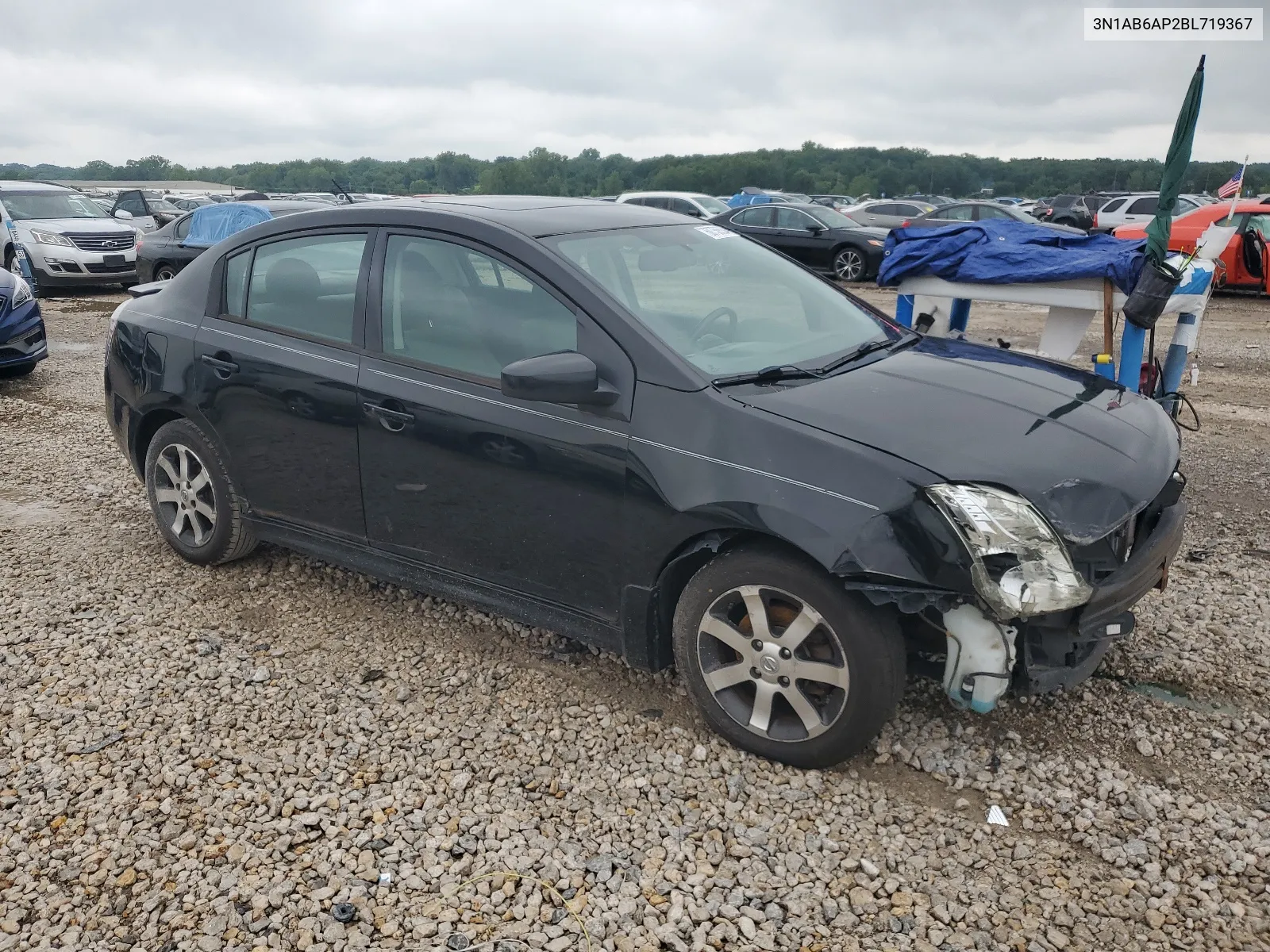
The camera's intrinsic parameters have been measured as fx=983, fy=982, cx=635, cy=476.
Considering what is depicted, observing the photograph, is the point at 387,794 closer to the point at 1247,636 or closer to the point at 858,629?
the point at 858,629

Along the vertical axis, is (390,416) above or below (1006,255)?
below

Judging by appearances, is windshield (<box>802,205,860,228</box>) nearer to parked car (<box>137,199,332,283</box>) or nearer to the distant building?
parked car (<box>137,199,332,283</box>)

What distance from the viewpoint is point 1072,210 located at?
102ft

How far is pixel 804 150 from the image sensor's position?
8738cm

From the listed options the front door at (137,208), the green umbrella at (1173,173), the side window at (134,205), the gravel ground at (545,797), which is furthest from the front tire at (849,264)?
the side window at (134,205)

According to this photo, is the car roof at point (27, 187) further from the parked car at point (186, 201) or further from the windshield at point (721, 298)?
the windshield at point (721, 298)

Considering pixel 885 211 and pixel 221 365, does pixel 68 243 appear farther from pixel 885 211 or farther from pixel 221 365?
pixel 885 211

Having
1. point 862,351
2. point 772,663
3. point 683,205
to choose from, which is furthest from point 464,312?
point 683,205

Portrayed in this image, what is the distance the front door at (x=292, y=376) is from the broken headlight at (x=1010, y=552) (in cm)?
224

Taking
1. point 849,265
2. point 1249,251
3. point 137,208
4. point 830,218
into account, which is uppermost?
point 830,218

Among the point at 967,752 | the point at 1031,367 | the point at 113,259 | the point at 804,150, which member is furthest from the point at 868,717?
the point at 804,150

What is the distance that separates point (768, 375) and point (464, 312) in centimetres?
115

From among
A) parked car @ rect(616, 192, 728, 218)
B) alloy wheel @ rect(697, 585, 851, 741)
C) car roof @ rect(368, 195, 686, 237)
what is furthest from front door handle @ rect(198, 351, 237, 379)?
parked car @ rect(616, 192, 728, 218)

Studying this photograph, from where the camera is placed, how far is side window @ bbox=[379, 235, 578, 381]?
133 inches
